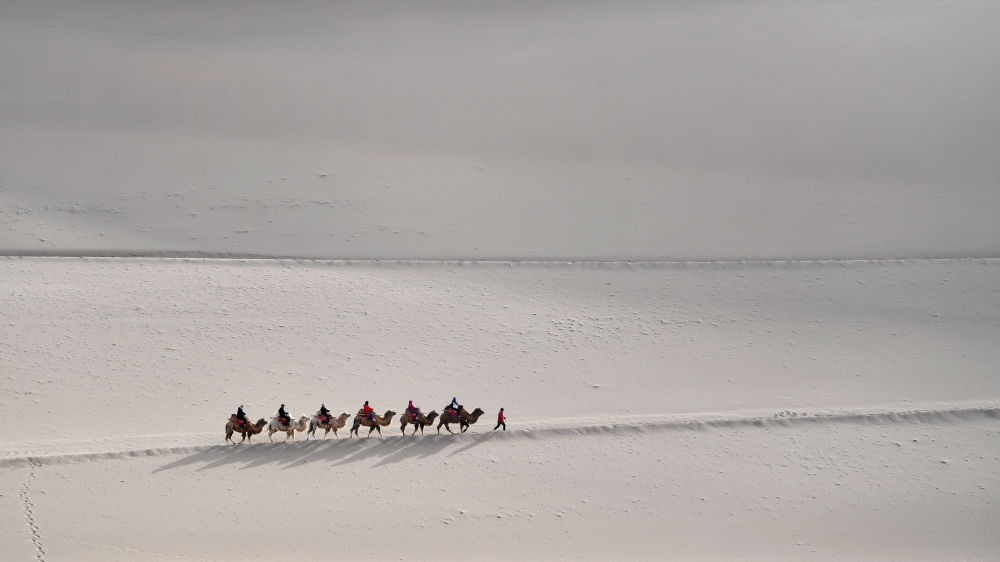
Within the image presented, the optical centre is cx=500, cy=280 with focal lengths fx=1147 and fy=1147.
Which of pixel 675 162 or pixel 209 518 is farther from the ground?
pixel 675 162

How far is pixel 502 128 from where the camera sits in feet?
92.7

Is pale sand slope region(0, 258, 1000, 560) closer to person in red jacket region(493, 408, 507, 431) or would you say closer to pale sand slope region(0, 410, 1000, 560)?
pale sand slope region(0, 410, 1000, 560)

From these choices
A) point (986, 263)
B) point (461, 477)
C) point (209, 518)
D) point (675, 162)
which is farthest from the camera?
point (675, 162)

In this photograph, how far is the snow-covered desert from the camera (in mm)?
15227

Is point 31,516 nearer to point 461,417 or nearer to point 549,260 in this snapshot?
→ point 461,417

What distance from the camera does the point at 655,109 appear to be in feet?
96.1

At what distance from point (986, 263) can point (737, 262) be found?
16.1 ft

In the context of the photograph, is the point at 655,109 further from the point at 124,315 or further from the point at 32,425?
the point at 32,425

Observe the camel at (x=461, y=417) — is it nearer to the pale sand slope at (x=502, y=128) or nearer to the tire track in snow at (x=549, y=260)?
the tire track in snow at (x=549, y=260)

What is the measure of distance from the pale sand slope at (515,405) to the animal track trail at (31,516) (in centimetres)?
4

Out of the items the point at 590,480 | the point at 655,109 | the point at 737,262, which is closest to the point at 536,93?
the point at 655,109

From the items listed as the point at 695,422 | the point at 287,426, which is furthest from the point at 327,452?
the point at 695,422

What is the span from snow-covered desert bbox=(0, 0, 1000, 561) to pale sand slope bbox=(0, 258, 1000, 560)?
0.19ft

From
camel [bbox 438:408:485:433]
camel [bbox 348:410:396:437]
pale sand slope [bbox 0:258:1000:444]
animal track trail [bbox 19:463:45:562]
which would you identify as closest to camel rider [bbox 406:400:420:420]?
camel [bbox 348:410:396:437]
